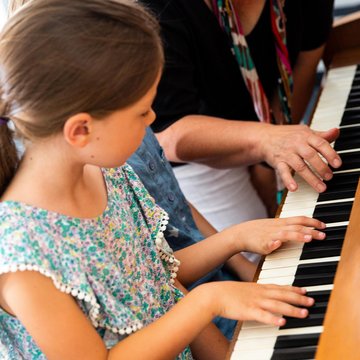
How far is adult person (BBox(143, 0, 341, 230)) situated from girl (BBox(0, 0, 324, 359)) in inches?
15.7

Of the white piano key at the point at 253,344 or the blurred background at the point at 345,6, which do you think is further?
the blurred background at the point at 345,6

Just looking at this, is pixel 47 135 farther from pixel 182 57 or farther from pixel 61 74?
pixel 182 57

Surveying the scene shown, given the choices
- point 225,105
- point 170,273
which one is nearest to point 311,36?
point 225,105

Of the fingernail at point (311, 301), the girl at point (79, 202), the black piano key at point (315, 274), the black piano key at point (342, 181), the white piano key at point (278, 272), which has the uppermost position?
the girl at point (79, 202)

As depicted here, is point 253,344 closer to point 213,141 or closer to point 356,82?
point 213,141

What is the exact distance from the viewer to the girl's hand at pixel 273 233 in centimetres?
130

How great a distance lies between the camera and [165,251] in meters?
1.37

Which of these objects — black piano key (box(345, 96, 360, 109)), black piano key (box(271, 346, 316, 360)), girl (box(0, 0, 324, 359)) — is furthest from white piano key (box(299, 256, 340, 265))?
black piano key (box(345, 96, 360, 109))

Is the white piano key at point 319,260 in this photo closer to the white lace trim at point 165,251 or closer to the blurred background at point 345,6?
the white lace trim at point 165,251

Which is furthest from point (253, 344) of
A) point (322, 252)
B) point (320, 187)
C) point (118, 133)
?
point (320, 187)

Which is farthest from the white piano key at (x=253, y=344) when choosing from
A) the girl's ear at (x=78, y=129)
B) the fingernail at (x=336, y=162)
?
the fingernail at (x=336, y=162)

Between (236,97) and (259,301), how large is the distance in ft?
3.08

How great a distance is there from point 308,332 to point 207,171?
99cm

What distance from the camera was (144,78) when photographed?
1.12m
